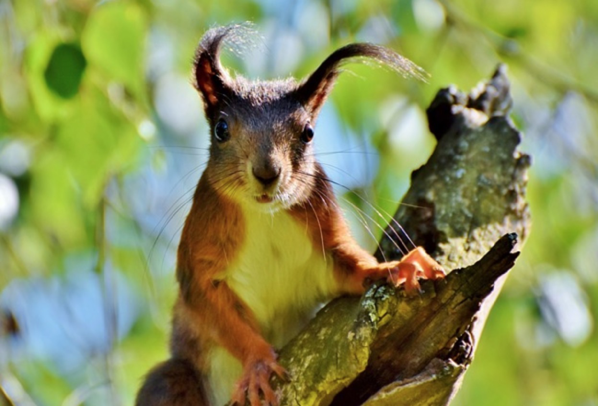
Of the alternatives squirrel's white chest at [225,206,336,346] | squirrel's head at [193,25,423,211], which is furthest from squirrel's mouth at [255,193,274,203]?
squirrel's white chest at [225,206,336,346]

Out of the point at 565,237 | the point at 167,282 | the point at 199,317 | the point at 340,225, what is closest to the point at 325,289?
the point at 340,225

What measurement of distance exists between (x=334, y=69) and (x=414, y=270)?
0.90 metres

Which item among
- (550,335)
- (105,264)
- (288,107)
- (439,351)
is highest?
(105,264)

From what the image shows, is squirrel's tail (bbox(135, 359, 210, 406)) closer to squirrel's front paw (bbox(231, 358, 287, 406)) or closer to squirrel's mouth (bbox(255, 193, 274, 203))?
squirrel's front paw (bbox(231, 358, 287, 406))

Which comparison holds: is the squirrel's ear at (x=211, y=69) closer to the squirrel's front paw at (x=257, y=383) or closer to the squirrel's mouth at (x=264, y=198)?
the squirrel's mouth at (x=264, y=198)

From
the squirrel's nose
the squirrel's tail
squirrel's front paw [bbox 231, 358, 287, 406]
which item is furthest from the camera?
the squirrel's tail

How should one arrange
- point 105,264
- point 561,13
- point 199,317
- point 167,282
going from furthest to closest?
point 167,282, point 561,13, point 105,264, point 199,317

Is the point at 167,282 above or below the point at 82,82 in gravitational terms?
above

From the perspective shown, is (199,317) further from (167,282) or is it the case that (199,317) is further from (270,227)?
(167,282)

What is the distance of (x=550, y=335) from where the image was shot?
4.80m

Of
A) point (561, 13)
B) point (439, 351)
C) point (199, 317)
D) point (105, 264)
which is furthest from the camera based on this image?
point (561, 13)

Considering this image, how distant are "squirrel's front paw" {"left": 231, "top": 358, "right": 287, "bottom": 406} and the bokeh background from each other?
2.51 feet

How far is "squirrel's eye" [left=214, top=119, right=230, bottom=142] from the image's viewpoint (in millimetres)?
3141

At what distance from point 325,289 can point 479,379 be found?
2011 mm
